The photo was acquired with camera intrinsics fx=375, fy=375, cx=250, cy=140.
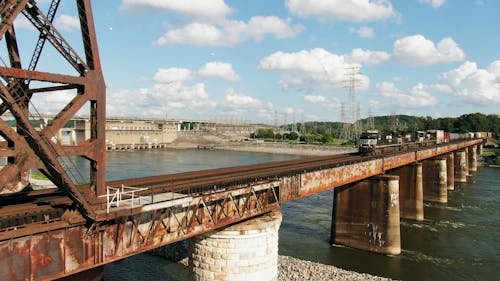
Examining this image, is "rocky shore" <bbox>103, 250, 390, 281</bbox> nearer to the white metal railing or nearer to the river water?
the river water

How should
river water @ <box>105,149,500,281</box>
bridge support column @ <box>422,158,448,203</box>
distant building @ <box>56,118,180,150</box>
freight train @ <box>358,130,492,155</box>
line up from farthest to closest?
distant building @ <box>56,118,180,150</box>, bridge support column @ <box>422,158,448,203</box>, freight train @ <box>358,130,492,155</box>, river water @ <box>105,149,500,281</box>

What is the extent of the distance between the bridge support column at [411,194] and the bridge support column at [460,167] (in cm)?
3991

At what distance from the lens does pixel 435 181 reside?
59.2m

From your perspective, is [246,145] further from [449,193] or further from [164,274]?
[164,274]

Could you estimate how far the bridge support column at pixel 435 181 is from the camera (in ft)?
191

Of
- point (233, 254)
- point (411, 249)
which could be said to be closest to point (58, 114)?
point (233, 254)

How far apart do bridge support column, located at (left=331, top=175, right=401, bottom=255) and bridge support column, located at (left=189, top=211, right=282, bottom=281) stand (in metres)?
18.2

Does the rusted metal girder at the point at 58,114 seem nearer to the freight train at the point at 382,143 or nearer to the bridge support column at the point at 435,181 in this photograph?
the freight train at the point at 382,143

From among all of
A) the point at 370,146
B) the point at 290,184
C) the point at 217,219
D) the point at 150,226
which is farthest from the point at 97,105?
the point at 370,146

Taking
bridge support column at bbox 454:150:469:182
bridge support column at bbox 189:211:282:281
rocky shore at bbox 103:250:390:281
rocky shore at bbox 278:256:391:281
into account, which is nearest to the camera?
bridge support column at bbox 189:211:282:281

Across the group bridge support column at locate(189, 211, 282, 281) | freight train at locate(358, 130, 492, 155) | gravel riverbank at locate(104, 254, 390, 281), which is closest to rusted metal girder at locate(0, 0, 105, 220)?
bridge support column at locate(189, 211, 282, 281)

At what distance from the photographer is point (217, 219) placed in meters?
17.6

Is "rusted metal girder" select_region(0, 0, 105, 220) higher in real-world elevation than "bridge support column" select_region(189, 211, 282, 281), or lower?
higher

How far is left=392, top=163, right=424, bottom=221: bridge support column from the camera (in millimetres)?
46594
